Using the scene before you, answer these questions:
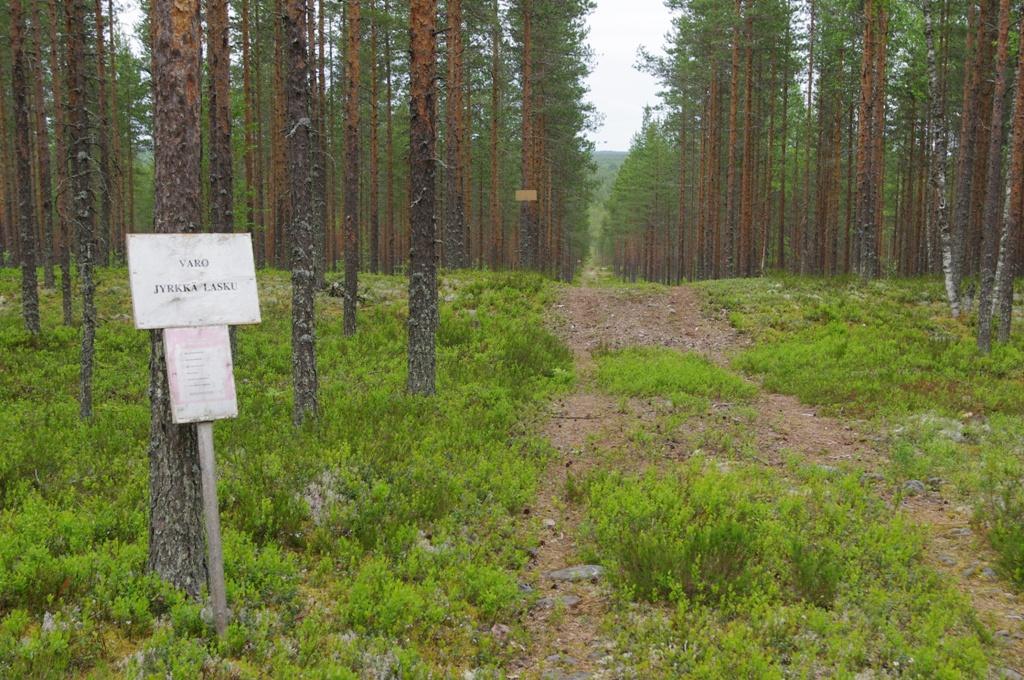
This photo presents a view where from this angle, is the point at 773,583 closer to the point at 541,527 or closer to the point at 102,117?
the point at 541,527

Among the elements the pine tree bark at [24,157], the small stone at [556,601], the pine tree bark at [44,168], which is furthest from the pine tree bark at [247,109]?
the small stone at [556,601]

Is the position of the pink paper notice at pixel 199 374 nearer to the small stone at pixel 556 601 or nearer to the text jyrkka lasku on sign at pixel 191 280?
the text jyrkka lasku on sign at pixel 191 280

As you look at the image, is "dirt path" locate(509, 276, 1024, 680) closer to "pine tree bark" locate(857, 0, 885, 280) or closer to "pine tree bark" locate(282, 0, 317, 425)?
"pine tree bark" locate(282, 0, 317, 425)

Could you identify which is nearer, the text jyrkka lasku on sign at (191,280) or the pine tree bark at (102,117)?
the text jyrkka lasku on sign at (191,280)

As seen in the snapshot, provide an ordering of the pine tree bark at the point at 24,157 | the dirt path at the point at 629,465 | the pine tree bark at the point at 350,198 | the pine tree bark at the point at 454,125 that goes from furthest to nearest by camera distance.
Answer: the pine tree bark at the point at 454,125 → the pine tree bark at the point at 350,198 → the pine tree bark at the point at 24,157 → the dirt path at the point at 629,465

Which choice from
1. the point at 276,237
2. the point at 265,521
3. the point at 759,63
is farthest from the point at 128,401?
the point at 759,63

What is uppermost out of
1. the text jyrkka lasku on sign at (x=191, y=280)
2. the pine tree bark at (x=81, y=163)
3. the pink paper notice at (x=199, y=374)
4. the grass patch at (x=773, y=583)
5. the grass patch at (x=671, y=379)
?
the pine tree bark at (x=81, y=163)

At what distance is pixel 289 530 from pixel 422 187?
665cm

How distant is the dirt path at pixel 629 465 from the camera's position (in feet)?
16.7

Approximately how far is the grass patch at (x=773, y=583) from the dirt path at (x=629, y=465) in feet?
0.96

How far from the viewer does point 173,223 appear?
193 inches

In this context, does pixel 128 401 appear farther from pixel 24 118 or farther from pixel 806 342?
pixel 806 342

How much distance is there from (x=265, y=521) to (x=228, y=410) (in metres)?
2.13

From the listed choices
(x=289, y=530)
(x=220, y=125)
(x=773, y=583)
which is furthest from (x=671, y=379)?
(x=220, y=125)
